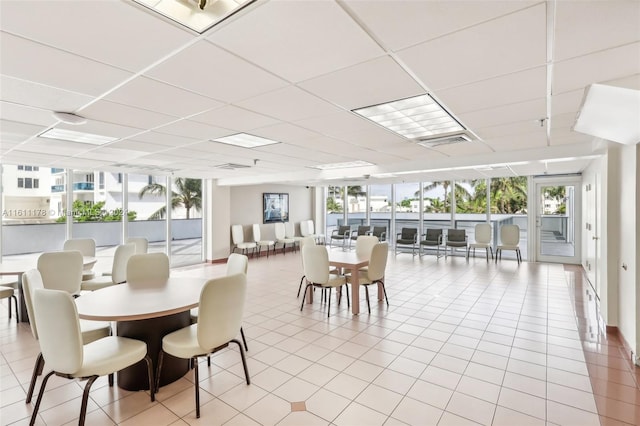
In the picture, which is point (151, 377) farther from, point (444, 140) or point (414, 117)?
point (444, 140)

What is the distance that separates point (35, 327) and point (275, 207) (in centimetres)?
851

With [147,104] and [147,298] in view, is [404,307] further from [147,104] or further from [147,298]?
[147,104]

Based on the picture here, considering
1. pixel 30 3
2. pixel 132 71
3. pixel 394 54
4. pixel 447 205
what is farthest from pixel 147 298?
pixel 447 205

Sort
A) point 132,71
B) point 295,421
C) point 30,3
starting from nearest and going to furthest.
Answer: point 30,3
point 132,71
point 295,421

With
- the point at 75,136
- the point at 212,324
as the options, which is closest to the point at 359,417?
the point at 212,324

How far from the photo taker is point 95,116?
9.92 ft

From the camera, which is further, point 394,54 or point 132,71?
point 132,71

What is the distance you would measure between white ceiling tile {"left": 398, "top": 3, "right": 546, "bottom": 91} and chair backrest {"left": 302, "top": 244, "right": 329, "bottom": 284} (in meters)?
2.92

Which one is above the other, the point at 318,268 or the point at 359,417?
the point at 318,268

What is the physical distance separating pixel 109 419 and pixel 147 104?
8.21 feet

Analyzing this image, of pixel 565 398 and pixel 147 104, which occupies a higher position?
pixel 147 104

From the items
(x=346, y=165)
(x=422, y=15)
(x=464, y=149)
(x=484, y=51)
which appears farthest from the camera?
(x=346, y=165)

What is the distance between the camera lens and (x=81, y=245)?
5.52 m

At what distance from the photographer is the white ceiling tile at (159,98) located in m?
2.33
